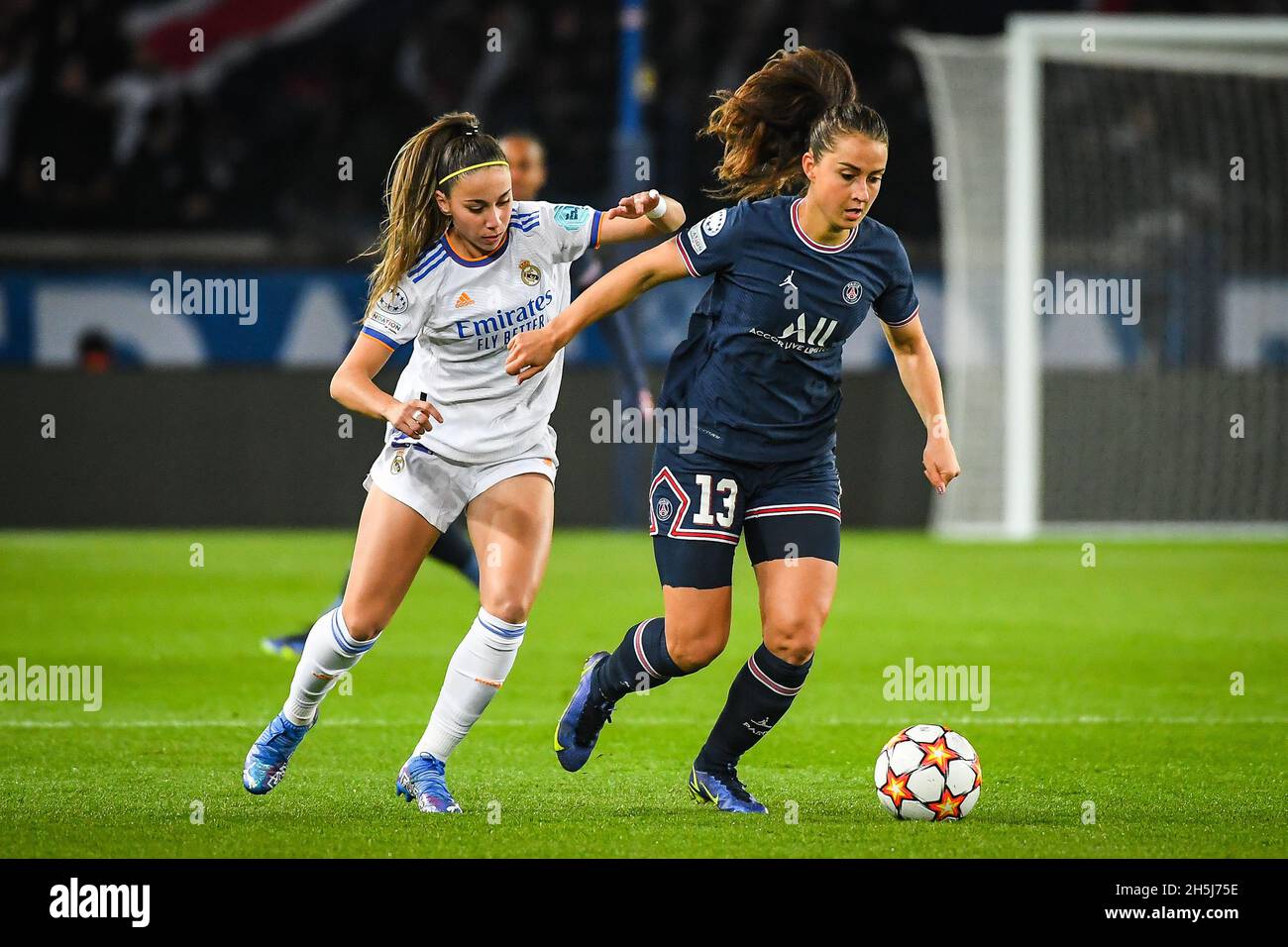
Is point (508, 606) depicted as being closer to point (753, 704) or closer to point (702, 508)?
point (702, 508)

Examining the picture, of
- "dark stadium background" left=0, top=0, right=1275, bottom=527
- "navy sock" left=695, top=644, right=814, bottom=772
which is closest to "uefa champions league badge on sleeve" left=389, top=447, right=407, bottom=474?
"navy sock" left=695, top=644, right=814, bottom=772

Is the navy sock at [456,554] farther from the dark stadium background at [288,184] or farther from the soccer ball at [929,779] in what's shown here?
the dark stadium background at [288,184]

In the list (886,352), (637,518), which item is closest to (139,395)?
(637,518)

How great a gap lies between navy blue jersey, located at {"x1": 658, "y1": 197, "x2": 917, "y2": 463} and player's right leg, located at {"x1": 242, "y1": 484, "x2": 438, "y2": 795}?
899 millimetres

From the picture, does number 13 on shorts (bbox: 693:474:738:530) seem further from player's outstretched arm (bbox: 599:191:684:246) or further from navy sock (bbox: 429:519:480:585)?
navy sock (bbox: 429:519:480:585)

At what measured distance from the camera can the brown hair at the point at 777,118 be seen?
5.47 m

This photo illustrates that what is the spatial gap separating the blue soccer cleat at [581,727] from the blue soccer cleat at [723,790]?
33 centimetres

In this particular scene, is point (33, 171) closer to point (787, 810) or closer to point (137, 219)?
point (137, 219)

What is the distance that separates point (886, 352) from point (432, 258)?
13458 millimetres

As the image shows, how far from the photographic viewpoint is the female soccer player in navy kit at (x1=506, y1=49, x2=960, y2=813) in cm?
509

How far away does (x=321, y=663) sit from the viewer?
5.38m

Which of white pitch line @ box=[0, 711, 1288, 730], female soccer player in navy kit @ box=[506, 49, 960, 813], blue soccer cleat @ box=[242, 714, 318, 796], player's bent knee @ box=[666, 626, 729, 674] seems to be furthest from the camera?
white pitch line @ box=[0, 711, 1288, 730]

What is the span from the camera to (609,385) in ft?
54.6

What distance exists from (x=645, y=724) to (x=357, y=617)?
7.06 ft
